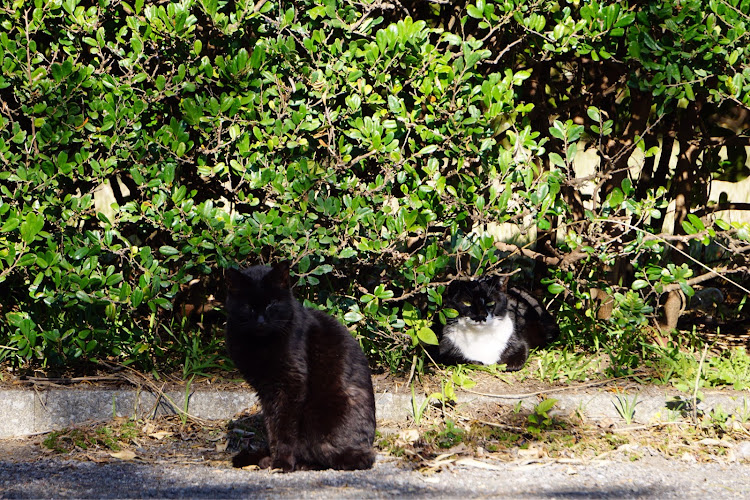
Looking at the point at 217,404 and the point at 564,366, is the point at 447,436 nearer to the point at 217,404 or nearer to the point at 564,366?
the point at 564,366

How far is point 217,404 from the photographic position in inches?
185

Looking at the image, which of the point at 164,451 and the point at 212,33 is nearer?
the point at 164,451

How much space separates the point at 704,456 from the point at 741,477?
313 millimetres

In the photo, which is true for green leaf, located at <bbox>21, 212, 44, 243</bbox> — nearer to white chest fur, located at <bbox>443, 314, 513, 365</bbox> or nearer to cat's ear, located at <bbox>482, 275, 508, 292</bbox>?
white chest fur, located at <bbox>443, 314, 513, 365</bbox>

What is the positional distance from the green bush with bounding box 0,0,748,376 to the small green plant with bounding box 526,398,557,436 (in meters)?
0.71

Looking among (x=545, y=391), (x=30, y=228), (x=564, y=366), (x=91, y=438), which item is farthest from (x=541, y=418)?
(x=30, y=228)

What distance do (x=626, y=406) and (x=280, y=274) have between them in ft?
7.08

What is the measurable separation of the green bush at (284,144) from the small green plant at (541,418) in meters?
0.71

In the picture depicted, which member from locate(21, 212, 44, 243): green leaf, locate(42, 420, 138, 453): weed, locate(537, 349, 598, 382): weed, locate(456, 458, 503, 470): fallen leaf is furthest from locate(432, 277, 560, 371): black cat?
locate(21, 212, 44, 243): green leaf

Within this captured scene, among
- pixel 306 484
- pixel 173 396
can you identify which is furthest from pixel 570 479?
pixel 173 396

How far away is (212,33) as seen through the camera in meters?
4.73

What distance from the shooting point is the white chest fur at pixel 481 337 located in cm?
535

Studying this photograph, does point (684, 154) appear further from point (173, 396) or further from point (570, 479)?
point (173, 396)

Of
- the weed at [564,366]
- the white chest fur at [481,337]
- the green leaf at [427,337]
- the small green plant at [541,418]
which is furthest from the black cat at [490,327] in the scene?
the small green plant at [541,418]
